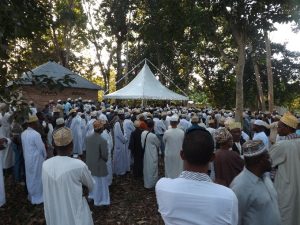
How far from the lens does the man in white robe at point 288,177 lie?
4527 mm

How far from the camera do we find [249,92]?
3278cm

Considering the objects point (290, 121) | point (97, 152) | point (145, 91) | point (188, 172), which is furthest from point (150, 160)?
point (145, 91)

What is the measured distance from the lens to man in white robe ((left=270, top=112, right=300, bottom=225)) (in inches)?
178

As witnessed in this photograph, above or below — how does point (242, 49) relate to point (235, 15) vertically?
below

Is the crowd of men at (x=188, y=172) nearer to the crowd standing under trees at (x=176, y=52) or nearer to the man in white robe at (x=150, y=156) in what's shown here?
the man in white robe at (x=150, y=156)

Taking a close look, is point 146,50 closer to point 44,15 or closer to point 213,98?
point 213,98

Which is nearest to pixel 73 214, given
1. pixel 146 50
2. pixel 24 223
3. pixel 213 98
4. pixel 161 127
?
pixel 24 223

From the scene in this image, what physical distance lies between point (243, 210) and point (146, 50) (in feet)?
102

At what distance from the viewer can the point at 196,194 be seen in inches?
87.0

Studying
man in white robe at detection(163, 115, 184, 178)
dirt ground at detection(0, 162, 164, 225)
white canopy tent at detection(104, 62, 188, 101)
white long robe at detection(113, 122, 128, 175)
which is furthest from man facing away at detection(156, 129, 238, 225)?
white canopy tent at detection(104, 62, 188, 101)

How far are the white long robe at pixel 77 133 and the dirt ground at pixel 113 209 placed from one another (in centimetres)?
328

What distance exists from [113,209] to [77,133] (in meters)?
5.14

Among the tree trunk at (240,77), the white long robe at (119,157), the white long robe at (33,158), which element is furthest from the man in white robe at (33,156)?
the tree trunk at (240,77)

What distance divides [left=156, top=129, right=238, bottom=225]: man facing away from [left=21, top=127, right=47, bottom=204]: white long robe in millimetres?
4909
